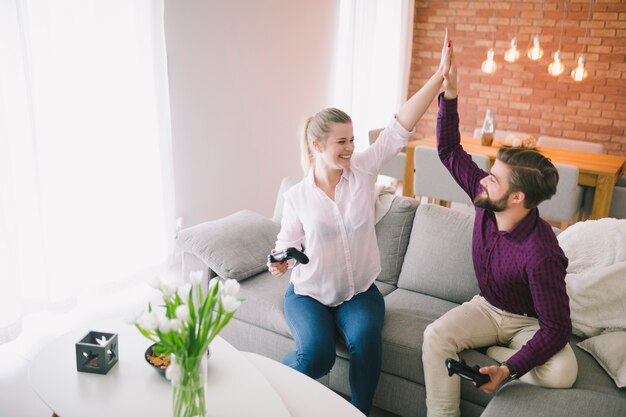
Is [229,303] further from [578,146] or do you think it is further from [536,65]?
[536,65]

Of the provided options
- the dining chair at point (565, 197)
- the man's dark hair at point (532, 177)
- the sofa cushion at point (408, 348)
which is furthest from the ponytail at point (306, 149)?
the dining chair at point (565, 197)

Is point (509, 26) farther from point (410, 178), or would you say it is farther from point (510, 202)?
point (510, 202)

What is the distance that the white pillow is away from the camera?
5.65 ft

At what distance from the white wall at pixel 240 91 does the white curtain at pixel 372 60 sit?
17 centimetres

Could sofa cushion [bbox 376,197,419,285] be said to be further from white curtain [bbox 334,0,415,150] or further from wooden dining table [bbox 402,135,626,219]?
white curtain [bbox 334,0,415,150]

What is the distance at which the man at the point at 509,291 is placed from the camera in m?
1.67

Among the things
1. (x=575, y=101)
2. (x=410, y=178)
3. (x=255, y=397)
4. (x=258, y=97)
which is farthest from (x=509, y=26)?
(x=255, y=397)

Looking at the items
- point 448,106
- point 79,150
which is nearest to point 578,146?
point 448,106

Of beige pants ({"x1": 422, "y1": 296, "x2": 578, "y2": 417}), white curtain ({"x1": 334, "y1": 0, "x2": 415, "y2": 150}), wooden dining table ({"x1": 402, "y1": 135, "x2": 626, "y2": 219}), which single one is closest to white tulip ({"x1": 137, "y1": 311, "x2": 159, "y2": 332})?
beige pants ({"x1": 422, "y1": 296, "x2": 578, "y2": 417})

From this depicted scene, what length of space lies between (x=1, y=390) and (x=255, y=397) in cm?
130

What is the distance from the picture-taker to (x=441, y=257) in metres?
2.32

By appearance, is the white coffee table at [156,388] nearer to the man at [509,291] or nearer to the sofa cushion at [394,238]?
the man at [509,291]

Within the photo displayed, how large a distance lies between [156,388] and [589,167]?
3.21m

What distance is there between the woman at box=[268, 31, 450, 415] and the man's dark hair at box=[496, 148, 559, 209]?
409 millimetres
